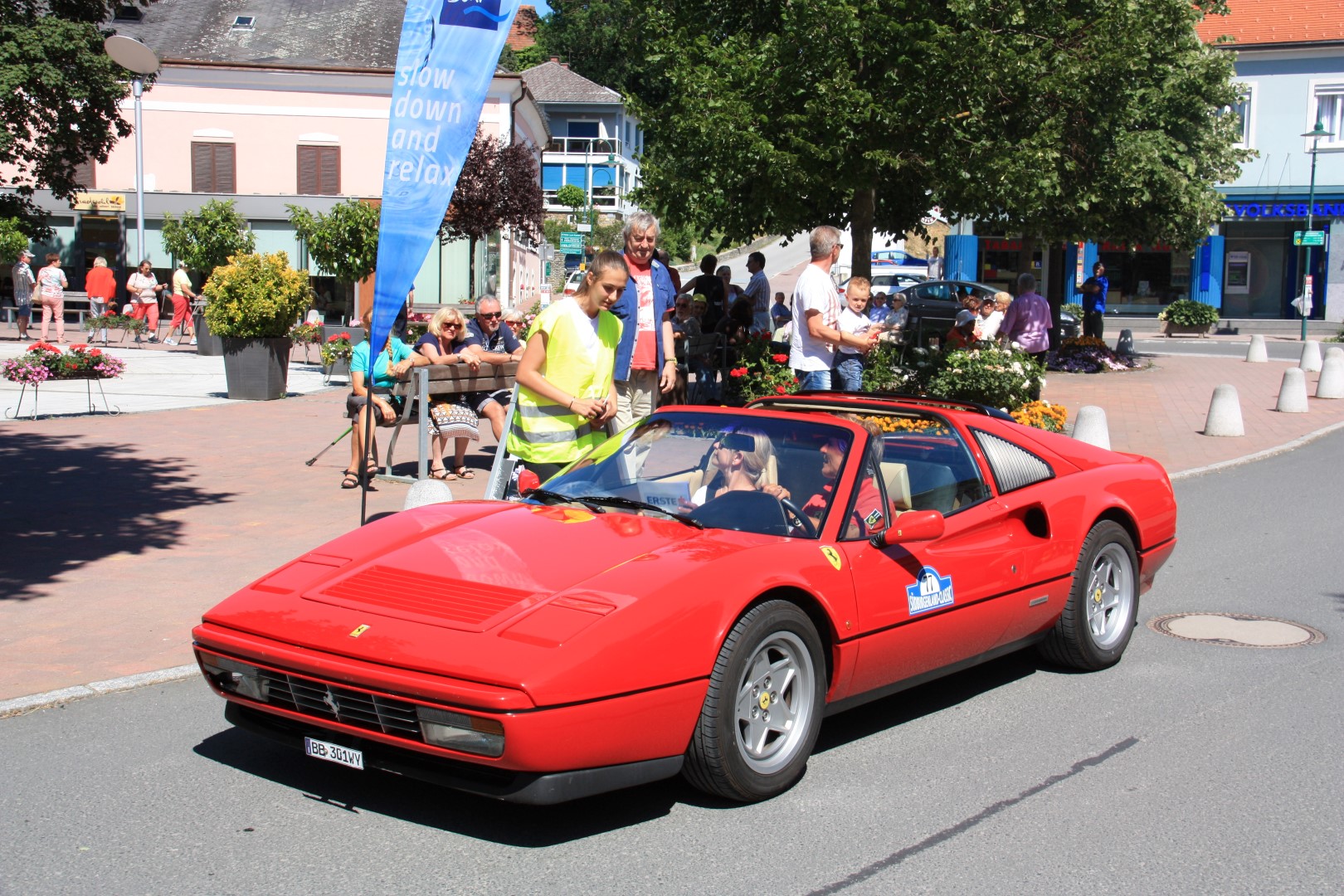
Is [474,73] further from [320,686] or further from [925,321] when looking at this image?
[925,321]

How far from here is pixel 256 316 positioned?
16.5m

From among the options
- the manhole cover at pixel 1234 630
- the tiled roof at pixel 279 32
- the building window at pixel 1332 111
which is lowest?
the manhole cover at pixel 1234 630

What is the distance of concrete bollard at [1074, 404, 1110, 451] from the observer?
42.4ft

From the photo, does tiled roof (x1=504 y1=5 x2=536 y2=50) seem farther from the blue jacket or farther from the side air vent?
the side air vent

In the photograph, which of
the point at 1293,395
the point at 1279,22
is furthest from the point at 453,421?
the point at 1279,22

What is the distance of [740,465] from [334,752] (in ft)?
6.62

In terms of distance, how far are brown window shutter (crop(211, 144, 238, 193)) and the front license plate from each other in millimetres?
38129

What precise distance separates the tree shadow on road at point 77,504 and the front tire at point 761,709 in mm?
4697

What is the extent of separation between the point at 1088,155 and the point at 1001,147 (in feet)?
28.7

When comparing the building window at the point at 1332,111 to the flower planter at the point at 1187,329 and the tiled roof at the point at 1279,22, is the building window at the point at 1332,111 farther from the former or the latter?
the flower planter at the point at 1187,329

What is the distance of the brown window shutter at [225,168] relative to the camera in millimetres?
39281

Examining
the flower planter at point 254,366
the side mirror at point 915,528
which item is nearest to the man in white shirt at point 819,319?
the side mirror at point 915,528

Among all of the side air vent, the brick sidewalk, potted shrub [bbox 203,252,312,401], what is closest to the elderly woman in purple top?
the brick sidewalk

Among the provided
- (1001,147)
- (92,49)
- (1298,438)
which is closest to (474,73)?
(92,49)
